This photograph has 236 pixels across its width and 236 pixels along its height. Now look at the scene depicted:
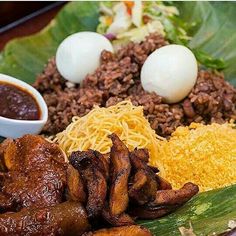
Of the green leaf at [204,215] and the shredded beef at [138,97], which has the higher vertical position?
the green leaf at [204,215]

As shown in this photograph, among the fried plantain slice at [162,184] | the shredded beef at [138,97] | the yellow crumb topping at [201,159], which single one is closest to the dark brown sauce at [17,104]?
the shredded beef at [138,97]

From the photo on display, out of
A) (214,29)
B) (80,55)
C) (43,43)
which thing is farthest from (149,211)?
(43,43)

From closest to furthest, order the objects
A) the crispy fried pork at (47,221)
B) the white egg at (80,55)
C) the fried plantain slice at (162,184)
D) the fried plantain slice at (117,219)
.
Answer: the crispy fried pork at (47,221) → the fried plantain slice at (117,219) → the fried plantain slice at (162,184) → the white egg at (80,55)

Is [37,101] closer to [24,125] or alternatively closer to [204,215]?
[24,125]

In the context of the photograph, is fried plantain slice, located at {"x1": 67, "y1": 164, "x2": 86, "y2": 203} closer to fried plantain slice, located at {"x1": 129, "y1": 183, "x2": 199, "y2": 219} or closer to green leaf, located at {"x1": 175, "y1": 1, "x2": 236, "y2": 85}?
fried plantain slice, located at {"x1": 129, "y1": 183, "x2": 199, "y2": 219}

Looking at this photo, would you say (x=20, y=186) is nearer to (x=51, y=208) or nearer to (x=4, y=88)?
(x=51, y=208)

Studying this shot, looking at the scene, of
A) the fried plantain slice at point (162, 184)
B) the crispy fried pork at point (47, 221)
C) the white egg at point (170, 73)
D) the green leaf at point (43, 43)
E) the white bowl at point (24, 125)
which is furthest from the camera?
the green leaf at point (43, 43)

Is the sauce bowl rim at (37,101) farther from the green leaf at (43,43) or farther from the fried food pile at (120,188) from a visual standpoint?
the fried food pile at (120,188)

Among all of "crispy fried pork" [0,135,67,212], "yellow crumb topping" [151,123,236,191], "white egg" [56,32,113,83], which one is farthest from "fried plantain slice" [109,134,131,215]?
"white egg" [56,32,113,83]
